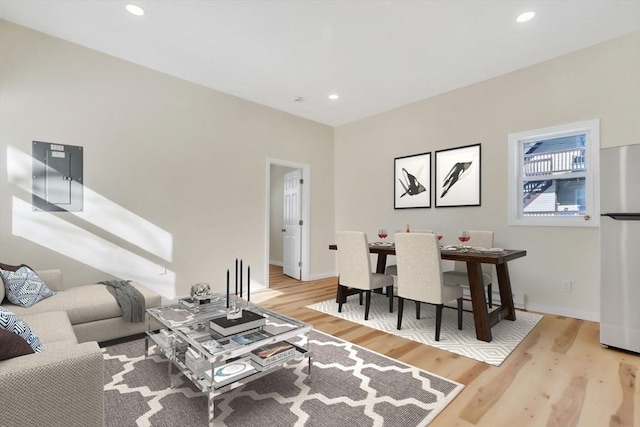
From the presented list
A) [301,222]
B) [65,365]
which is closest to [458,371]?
[65,365]

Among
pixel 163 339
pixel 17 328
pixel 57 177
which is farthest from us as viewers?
pixel 57 177

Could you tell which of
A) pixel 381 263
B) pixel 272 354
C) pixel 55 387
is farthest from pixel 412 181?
pixel 55 387

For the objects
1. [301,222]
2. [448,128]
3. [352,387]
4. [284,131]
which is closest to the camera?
[352,387]

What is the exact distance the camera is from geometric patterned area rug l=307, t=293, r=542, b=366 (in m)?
2.55

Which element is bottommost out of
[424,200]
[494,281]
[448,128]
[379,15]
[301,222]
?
[494,281]

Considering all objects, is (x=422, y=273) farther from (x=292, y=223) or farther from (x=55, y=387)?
(x=292, y=223)

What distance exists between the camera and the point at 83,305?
2467mm

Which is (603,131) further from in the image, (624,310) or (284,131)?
(284,131)

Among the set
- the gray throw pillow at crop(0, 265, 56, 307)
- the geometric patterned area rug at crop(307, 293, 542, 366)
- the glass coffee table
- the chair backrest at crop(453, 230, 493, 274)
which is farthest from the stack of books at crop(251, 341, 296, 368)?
the chair backrest at crop(453, 230, 493, 274)

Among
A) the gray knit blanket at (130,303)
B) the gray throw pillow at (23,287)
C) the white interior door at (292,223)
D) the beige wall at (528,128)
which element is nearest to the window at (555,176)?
the beige wall at (528,128)

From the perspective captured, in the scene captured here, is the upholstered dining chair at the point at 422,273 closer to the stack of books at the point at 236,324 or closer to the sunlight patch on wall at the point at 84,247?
the stack of books at the point at 236,324

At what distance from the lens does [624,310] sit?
2.45m

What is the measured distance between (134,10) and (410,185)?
4.00 metres

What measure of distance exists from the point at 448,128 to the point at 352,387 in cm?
378
